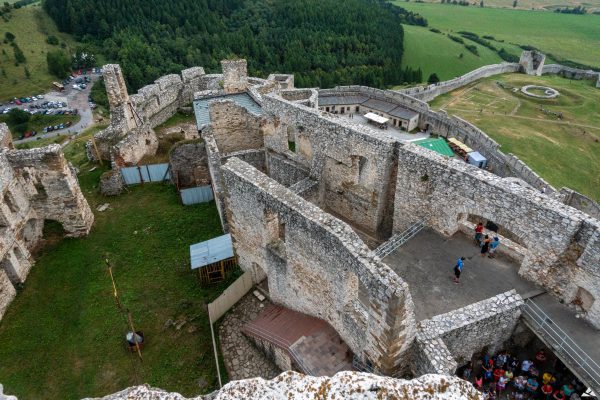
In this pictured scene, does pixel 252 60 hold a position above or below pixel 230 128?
below

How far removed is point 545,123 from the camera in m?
41.2

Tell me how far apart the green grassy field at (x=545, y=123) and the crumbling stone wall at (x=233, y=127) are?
75.6 ft

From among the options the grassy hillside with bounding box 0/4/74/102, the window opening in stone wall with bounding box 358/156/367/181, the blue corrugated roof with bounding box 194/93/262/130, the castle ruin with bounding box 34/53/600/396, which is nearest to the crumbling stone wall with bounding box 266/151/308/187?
the castle ruin with bounding box 34/53/600/396

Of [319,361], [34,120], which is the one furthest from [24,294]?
[34,120]

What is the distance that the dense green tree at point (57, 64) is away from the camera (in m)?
61.2

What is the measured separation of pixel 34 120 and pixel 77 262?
41451mm

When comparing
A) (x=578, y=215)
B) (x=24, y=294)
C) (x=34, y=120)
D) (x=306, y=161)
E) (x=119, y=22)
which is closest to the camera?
(x=578, y=215)

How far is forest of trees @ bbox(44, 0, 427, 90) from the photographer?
188 ft

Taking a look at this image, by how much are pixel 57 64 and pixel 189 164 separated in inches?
2184

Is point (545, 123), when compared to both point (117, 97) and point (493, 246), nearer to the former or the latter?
point (493, 246)

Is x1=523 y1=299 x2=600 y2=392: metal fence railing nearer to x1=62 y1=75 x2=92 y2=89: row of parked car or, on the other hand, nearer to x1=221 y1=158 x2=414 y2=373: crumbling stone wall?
x1=221 y1=158 x2=414 y2=373: crumbling stone wall

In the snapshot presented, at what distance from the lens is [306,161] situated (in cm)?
1684

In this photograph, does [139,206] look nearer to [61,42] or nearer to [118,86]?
[118,86]

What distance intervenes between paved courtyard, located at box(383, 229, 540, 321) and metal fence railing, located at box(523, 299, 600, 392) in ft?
2.34
